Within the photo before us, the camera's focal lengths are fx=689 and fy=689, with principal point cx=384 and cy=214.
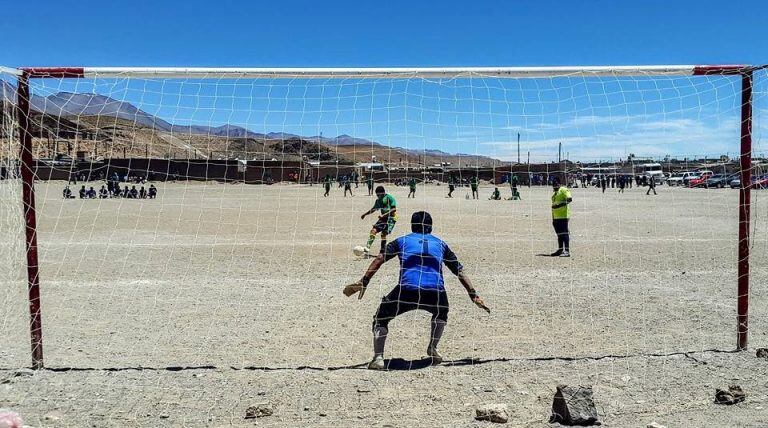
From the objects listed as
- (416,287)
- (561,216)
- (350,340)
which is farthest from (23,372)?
(561,216)

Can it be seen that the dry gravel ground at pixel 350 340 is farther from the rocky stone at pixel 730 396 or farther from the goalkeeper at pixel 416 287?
the goalkeeper at pixel 416 287

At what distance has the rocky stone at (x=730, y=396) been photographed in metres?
5.42

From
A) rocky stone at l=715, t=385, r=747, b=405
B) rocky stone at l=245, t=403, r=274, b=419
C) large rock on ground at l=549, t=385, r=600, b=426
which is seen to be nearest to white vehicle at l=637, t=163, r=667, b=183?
rocky stone at l=715, t=385, r=747, b=405

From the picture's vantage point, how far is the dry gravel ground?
5387 mm

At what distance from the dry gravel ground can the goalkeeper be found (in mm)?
355

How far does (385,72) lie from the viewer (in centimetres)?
669

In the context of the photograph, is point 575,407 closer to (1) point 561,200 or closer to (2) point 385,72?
(2) point 385,72

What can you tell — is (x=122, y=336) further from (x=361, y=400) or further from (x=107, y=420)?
(x=361, y=400)

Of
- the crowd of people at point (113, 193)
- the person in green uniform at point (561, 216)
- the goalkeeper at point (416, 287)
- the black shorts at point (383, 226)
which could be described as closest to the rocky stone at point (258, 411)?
the goalkeeper at point (416, 287)

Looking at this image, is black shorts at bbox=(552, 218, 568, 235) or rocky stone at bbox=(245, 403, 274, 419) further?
black shorts at bbox=(552, 218, 568, 235)

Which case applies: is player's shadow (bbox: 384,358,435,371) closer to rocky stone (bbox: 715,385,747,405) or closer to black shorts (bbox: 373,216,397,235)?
rocky stone (bbox: 715,385,747,405)

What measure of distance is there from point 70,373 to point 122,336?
134 centimetres

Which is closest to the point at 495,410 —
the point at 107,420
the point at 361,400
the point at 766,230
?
the point at 361,400

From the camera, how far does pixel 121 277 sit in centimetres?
1143
